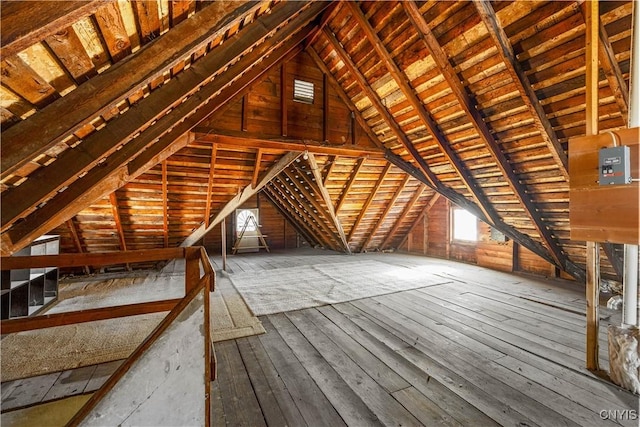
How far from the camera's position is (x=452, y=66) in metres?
3.17

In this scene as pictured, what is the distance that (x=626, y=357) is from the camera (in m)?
2.04

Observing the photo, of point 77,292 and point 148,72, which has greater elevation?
point 148,72

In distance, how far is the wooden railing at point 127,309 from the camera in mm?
1118

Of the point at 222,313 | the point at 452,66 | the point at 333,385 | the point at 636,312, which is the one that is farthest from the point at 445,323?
the point at 452,66

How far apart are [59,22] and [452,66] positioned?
11.6 feet

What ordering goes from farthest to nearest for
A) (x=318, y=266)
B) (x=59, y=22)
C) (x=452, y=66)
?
(x=318, y=266)
(x=452, y=66)
(x=59, y=22)

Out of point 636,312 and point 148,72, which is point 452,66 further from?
point 148,72

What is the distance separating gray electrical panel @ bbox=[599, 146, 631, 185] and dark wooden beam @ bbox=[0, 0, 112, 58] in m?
3.16

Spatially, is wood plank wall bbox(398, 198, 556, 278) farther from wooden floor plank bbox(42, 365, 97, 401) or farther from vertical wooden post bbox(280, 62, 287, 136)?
wooden floor plank bbox(42, 365, 97, 401)

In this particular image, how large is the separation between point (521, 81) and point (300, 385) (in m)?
3.61

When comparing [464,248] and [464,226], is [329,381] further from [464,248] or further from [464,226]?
[464,226]

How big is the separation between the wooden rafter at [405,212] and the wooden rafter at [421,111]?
7.07 feet

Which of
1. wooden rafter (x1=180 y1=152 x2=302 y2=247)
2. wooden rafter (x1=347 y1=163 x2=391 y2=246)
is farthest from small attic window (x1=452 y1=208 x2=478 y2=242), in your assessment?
wooden rafter (x1=180 y1=152 x2=302 y2=247)

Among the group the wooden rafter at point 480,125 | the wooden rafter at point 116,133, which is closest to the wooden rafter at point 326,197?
the wooden rafter at point 480,125
